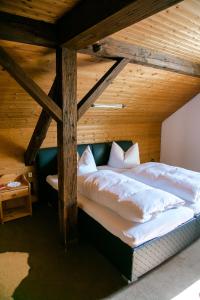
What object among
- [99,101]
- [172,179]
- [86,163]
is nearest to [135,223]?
[172,179]

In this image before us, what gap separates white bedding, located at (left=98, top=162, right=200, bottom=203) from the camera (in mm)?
2582

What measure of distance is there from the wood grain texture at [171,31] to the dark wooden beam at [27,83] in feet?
A: 3.65

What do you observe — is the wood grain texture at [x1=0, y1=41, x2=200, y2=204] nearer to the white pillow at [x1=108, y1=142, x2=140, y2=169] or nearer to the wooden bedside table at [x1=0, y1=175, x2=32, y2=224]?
the wooden bedside table at [x1=0, y1=175, x2=32, y2=224]

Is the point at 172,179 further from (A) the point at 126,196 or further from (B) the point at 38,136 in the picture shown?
(B) the point at 38,136

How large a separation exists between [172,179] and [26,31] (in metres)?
2.37

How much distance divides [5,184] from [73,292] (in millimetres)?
1958

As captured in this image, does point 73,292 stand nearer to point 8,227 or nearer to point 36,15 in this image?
point 8,227

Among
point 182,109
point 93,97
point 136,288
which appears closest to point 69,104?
point 93,97

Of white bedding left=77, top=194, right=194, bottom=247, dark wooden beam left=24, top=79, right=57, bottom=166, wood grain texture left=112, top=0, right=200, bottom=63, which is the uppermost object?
wood grain texture left=112, top=0, right=200, bottom=63

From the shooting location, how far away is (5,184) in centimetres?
328

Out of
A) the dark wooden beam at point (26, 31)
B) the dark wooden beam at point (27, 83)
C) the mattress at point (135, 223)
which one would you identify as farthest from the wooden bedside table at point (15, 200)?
the dark wooden beam at point (26, 31)

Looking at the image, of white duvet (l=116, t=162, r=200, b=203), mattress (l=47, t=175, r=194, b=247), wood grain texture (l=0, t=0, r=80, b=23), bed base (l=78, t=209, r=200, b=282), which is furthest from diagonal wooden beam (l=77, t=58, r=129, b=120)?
white duvet (l=116, t=162, r=200, b=203)

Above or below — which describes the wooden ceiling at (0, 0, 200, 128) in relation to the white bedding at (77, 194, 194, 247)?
above

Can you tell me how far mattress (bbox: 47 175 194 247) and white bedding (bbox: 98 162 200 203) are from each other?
0.23 m
